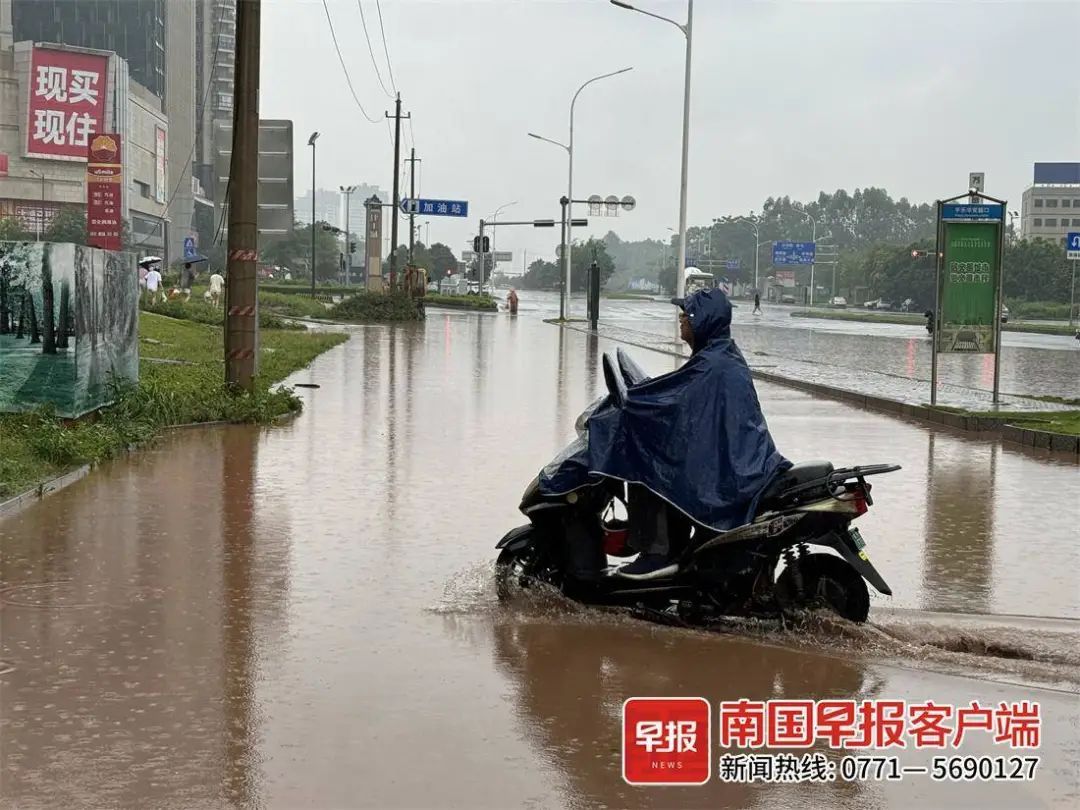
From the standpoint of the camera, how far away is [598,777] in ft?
14.2

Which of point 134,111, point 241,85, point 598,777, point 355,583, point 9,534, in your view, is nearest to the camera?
point 598,777

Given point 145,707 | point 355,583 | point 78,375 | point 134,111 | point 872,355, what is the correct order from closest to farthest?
1. point 145,707
2. point 355,583
3. point 78,375
4. point 872,355
5. point 134,111

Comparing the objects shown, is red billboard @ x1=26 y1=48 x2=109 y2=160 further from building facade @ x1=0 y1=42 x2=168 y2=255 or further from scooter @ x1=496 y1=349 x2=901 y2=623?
scooter @ x1=496 y1=349 x2=901 y2=623

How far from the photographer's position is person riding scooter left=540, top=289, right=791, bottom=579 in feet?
19.6

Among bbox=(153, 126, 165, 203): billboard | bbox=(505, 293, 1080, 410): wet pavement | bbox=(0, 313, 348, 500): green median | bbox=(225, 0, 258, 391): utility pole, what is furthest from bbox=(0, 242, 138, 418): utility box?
bbox=(153, 126, 165, 203): billboard

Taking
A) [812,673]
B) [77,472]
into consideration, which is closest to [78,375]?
[77,472]

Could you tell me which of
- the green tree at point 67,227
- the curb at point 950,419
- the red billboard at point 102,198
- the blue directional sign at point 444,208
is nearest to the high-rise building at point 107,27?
the green tree at point 67,227

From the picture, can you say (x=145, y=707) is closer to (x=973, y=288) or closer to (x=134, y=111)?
(x=973, y=288)

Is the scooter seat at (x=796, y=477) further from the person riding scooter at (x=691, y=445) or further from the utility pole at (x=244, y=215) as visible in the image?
the utility pole at (x=244, y=215)

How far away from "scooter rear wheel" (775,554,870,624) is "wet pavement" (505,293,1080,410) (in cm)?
1098

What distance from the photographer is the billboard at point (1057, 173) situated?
127562 mm

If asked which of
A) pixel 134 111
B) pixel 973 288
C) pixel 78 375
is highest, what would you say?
pixel 134 111

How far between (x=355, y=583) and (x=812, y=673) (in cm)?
258

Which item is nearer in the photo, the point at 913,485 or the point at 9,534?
the point at 9,534
